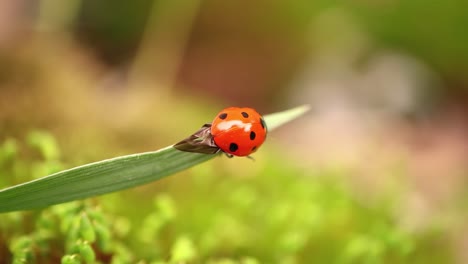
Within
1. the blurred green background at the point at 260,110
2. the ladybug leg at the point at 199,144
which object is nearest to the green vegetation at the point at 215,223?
the blurred green background at the point at 260,110

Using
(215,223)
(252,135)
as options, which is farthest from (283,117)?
(215,223)

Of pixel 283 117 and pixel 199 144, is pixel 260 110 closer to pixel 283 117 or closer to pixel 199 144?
pixel 283 117

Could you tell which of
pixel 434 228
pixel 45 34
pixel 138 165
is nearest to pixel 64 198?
pixel 138 165

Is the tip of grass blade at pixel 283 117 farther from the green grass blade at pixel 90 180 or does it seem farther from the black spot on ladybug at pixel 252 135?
the green grass blade at pixel 90 180

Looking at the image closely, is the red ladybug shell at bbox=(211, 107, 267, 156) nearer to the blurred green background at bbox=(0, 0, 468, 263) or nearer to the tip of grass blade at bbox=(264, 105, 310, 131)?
the tip of grass blade at bbox=(264, 105, 310, 131)

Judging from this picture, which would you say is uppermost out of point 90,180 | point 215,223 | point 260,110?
point 260,110
